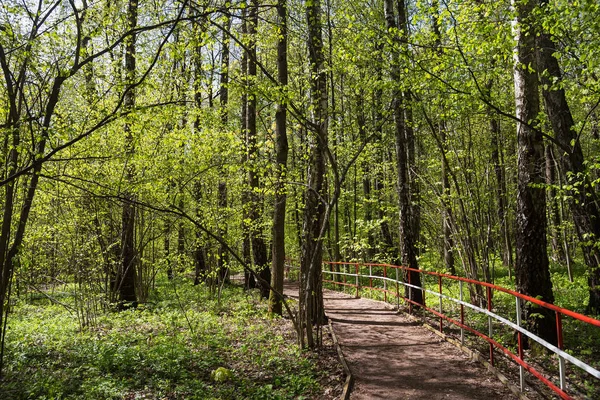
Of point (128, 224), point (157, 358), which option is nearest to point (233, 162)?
point (128, 224)

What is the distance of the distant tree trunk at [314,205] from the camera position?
7.39 metres

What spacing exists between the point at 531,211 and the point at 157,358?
6.69 m

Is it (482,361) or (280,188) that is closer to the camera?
(482,361)

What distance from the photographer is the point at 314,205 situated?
26.6 ft

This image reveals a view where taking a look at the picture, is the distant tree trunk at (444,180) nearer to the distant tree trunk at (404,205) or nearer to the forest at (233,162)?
the forest at (233,162)

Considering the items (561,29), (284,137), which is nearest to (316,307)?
(284,137)

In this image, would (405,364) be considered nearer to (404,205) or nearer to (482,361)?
(482,361)

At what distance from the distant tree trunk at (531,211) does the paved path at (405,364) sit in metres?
1.32

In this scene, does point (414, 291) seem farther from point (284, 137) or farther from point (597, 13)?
point (597, 13)

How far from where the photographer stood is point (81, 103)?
9297 millimetres

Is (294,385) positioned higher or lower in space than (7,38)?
lower

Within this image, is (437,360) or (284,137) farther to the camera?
(284,137)

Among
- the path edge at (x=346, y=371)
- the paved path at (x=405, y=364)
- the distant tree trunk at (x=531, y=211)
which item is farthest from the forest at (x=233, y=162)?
the paved path at (x=405, y=364)

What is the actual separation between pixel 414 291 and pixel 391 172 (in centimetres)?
933
